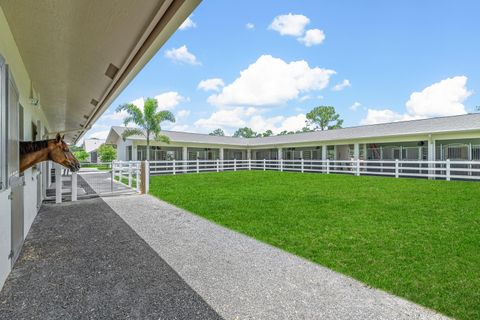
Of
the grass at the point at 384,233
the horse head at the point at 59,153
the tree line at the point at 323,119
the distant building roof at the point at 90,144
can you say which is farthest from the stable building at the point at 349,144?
the distant building roof at the point at 90,144

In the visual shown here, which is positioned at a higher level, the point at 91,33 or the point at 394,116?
the point at 394,116

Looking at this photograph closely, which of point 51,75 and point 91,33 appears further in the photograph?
point 51,75

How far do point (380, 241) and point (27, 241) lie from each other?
18.0 feet

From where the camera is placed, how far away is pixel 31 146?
4074 mm

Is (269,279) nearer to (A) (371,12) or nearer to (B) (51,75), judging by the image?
(B) (51,75)

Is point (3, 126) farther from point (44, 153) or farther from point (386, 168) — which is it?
point (386, 168)

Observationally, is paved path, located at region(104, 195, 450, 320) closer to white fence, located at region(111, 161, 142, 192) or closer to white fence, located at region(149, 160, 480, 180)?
white fence, located at region(111, 161, 142, 192)

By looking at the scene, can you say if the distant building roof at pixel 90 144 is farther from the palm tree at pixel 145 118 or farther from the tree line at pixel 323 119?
the tree line at pixel 323 119

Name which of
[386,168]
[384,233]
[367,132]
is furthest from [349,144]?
[384,233]

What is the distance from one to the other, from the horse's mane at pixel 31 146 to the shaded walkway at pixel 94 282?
4.66ft

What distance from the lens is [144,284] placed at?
9.32 ft

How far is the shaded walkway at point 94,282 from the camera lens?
7.73 feet

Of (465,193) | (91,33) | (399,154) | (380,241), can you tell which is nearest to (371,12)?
(399,154)

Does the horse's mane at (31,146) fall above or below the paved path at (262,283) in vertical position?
above
